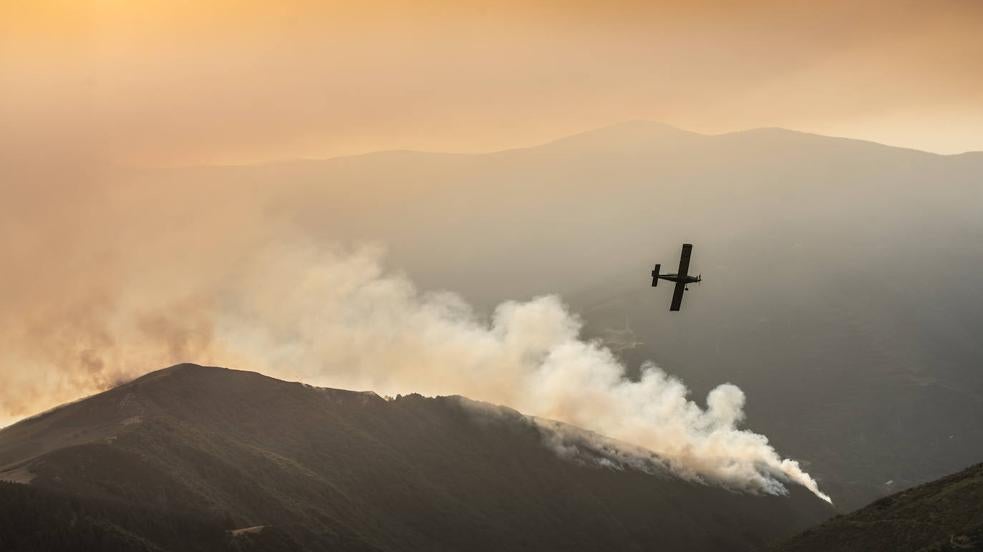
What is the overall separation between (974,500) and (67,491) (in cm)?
17257

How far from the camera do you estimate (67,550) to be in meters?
174

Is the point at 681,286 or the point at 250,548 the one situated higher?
the point at 681,286

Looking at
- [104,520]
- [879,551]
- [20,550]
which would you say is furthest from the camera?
[879,551]

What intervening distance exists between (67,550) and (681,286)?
11326 cm

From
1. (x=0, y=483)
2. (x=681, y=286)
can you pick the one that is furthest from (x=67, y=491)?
(x=681, y=286)

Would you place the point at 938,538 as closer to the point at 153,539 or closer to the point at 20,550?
the point at 153,539

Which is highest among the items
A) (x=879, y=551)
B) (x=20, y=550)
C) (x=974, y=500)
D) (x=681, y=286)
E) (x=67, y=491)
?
(x=681, y=286)

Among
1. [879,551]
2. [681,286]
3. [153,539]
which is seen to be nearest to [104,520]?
[153,539]

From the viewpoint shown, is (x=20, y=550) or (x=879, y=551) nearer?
(x=20, y=550)

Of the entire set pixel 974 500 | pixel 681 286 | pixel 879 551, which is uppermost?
pixel 681 286

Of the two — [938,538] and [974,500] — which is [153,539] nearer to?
[938,538]

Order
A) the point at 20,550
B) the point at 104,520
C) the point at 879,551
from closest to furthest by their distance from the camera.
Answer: the point at 20,550 < the point at 104,520 < the point at 879,551

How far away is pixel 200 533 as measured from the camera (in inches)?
7667

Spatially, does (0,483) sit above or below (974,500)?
below
